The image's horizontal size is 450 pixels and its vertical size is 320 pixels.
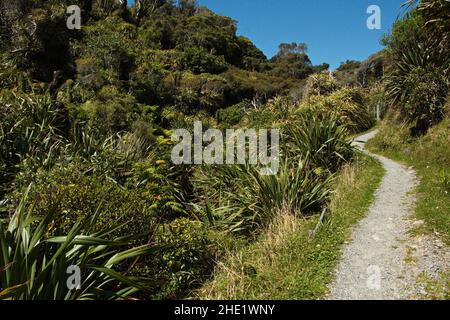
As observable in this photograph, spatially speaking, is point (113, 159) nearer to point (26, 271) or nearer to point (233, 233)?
point (233, 233)

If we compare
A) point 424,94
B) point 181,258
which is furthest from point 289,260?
point 424,94

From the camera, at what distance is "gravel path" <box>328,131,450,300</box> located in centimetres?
409

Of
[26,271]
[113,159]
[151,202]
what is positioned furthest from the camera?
[113,159]

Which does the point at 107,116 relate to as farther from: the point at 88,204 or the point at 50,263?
the point at 50,263

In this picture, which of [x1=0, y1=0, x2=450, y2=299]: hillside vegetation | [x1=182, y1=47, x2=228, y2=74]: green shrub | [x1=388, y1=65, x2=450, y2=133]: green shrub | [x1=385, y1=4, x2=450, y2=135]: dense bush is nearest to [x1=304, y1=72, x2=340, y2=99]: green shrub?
[x1=0, y1=0, x2=450, y2=299]: hillside vegetation

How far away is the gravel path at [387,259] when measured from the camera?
409 centimetres

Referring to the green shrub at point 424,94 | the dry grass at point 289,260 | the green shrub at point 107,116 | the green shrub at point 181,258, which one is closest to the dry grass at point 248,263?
the dry grass at point 289,260

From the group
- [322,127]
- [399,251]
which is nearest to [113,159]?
[322,127]

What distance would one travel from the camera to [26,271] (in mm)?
3822

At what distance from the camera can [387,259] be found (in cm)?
472

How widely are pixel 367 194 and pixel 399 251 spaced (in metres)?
2.63

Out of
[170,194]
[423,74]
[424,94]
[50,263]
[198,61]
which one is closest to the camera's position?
[50,263]

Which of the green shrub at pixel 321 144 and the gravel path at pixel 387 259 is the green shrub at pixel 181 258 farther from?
the green shrub at pixel 321 144

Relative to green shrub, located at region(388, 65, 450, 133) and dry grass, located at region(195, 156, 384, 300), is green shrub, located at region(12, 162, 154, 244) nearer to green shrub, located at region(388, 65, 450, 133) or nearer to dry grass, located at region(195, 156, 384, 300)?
dry grass, located at region(195, 156, 384, 300)
